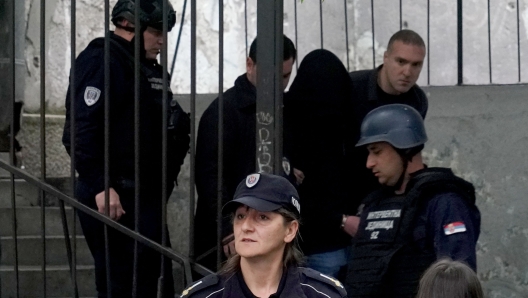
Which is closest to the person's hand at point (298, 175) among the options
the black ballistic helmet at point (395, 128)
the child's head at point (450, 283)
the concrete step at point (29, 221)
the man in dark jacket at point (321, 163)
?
the man in dark jacket at point (321, 163)

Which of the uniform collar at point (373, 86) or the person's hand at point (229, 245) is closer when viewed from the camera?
the person's hand at point (229, 245)

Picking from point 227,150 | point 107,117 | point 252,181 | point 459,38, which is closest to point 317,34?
point 459,38

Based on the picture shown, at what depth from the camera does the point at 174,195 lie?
635 centimetres

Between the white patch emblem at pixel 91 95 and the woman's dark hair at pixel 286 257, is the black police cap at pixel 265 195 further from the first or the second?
the white patch emblem at pixel 91 95

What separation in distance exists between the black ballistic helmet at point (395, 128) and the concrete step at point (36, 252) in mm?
2688

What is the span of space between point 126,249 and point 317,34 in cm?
322

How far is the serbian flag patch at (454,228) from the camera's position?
3846 millimetres

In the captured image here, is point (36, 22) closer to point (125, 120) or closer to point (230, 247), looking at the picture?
point (125, 120)

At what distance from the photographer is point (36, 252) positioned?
20.6 ft

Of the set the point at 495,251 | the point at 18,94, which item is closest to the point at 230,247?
the point at 495,251

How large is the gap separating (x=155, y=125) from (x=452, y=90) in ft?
7.01

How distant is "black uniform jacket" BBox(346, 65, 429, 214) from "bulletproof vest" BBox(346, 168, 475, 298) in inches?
42.7

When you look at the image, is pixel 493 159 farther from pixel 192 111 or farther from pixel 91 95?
pixel 91 95

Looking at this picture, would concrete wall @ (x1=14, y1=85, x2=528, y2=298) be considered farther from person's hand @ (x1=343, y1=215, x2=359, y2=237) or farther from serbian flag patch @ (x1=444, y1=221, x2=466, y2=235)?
serbian flag patch @ (x1=444, y1=221, x2=466, y2=235)
